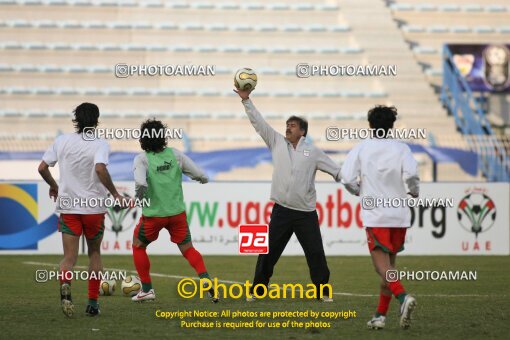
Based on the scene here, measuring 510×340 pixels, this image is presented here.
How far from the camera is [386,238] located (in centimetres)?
984

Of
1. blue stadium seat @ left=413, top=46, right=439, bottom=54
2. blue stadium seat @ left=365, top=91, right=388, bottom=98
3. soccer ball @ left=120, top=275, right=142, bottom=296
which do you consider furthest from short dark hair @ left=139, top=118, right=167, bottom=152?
blue stadium seat @ left=413, top=46, right=439, bottom=54

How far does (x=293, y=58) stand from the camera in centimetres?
3256

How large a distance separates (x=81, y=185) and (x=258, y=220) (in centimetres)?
1032

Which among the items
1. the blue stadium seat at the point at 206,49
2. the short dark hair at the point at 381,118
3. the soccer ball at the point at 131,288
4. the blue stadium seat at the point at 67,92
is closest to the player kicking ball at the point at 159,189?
the soccer ball at the point at 131,288

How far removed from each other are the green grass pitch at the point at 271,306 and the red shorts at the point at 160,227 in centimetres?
68

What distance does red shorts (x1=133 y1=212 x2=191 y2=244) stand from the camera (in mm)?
11930

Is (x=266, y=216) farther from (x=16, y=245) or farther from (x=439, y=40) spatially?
(x=439, y=40)

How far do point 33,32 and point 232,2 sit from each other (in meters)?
5.57

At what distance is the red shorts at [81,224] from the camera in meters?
10.9

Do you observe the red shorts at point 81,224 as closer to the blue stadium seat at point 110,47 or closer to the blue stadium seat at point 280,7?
the blue stadium seat at point 110,47

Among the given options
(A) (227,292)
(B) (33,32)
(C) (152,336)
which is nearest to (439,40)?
(B) (33,32)

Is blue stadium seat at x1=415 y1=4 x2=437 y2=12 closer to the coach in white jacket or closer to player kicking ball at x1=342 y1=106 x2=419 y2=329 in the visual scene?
the coach in white jacket

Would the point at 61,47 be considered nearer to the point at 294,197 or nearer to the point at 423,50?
the point at 423,50

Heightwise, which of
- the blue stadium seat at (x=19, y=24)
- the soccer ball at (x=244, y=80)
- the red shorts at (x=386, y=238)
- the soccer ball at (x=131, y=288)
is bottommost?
the soccer ball at (x=131, y=288)
